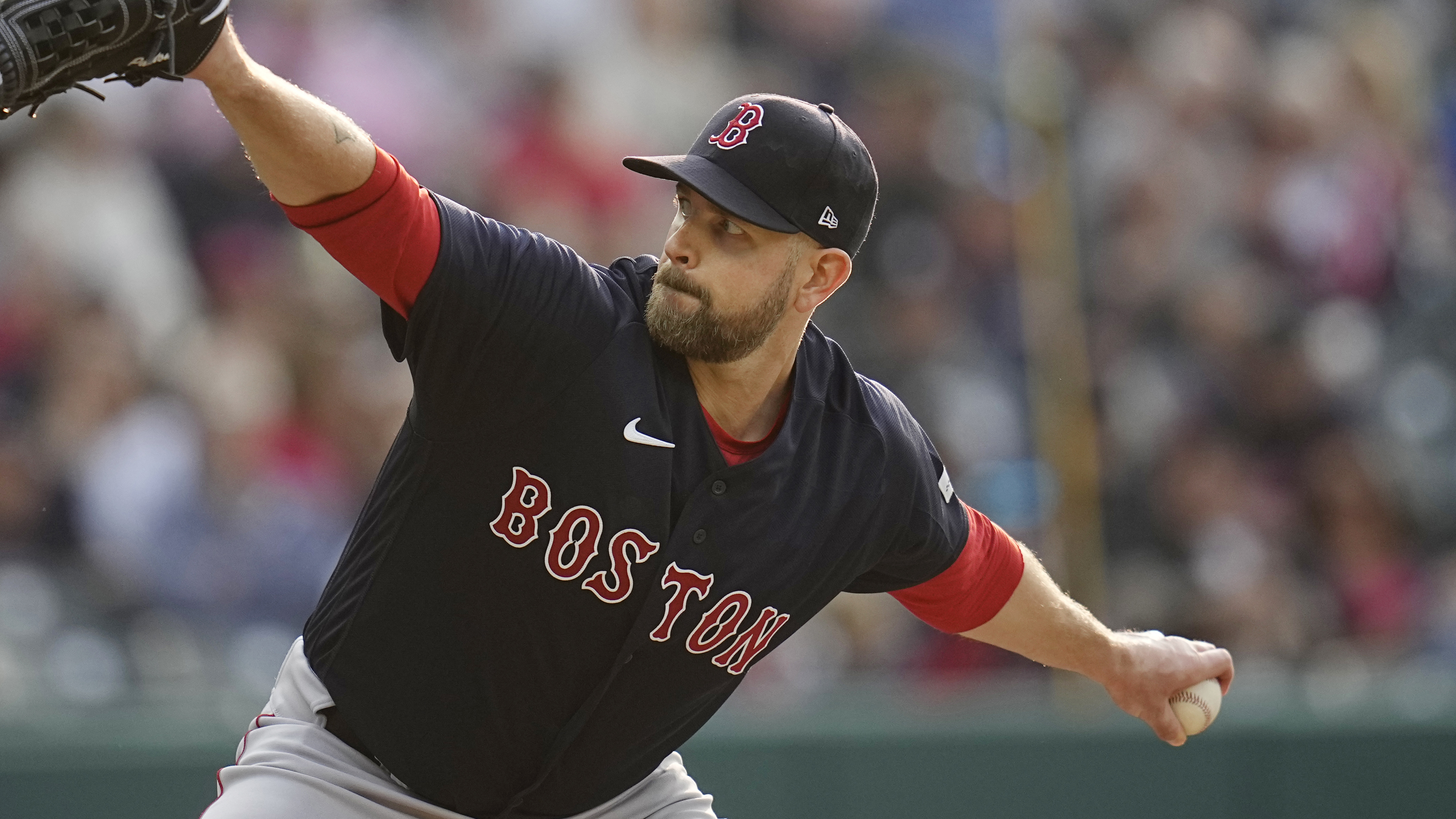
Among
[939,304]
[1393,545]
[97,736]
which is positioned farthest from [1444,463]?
[97,736]

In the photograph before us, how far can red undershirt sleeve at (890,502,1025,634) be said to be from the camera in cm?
376

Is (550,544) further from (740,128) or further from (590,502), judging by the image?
(740,128)

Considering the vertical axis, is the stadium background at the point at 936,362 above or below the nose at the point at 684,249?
below

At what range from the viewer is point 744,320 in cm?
333

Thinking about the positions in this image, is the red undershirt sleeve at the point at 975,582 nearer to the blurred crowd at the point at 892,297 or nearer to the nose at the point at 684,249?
the nose at the point at 684,249

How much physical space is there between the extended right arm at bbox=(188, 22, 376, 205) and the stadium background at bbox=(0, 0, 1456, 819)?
3.10m

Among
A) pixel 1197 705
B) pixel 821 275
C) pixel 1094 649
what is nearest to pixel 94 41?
pixel 821 275

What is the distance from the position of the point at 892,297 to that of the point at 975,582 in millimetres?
3856

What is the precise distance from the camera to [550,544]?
3.14m

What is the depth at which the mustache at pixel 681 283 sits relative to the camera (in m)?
3.26

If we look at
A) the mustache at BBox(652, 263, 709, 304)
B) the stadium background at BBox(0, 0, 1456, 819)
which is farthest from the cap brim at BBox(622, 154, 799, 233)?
the stadium background at BBox(0, 0, 1456, 819)

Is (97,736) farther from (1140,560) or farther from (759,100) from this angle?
(1140,560)

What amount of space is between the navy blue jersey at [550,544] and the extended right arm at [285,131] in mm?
274

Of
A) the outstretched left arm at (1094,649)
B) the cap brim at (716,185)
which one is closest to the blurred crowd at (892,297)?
the outstretched left arm at (1094,649)
